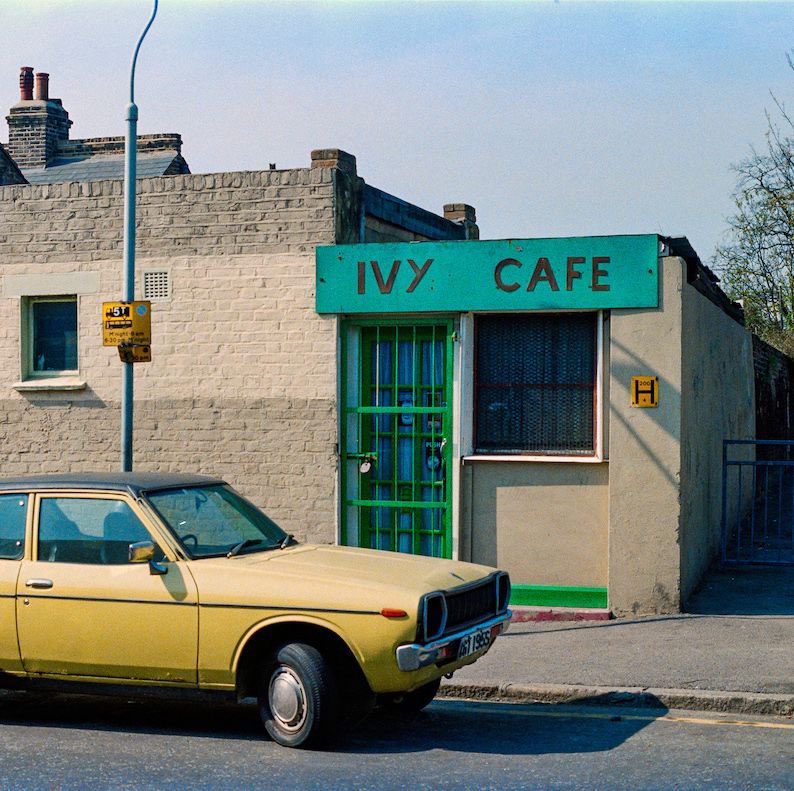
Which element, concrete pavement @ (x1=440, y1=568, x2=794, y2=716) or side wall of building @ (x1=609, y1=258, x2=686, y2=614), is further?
side wall of building @ (x1=609, y1=258, x2=686, y2=614)

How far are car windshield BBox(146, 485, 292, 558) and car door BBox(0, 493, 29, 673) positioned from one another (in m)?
0.87

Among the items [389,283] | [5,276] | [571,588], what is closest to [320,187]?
[389,283]

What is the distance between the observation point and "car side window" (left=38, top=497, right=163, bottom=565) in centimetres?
716

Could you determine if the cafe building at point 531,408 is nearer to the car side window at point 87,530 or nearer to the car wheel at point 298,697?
the car side window at point 87,530

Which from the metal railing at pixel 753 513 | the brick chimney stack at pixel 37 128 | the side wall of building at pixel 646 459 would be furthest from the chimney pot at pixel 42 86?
the side wall of building at pixel 646 459

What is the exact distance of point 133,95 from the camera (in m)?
11.0

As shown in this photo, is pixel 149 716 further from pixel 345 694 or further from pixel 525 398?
pixel 525 398

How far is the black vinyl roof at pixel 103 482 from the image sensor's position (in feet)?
24.0

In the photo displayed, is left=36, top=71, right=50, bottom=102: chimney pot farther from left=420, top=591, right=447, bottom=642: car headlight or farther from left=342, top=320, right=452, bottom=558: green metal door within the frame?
left=420, top=591, right=447, bottom=642: car headlight

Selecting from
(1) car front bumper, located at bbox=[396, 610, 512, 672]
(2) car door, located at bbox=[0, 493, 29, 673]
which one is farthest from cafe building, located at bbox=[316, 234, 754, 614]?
(2) car door, located at bbox=[0, 493, 29, 673]

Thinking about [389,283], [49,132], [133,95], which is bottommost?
[389,283]

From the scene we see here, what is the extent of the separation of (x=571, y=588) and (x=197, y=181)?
211 inches

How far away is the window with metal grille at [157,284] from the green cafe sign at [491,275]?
1680 millimetres

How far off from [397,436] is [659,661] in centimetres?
366
